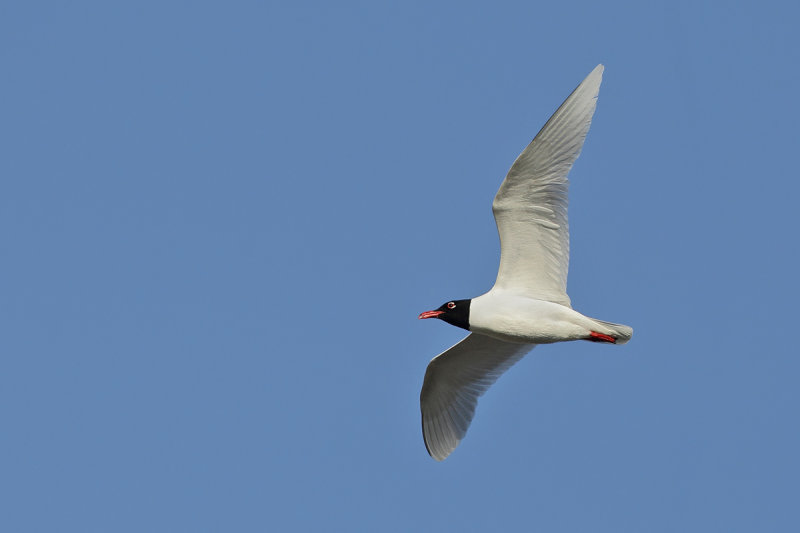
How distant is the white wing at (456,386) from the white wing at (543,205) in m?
2.05

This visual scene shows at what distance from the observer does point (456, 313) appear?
62.9 ft

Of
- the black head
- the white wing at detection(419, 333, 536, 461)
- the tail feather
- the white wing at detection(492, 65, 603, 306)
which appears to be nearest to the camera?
the white wing at detection(492, 65, 603, 306)

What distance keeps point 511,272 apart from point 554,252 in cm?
69

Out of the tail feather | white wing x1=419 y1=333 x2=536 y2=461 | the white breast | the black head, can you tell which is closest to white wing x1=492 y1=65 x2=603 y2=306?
the white breast

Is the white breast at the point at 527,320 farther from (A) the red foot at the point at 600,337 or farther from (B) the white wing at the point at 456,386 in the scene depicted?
(B) the white wing at the point at 456,386

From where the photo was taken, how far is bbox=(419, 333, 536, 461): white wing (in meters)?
21.0

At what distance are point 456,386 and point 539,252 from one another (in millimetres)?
3284

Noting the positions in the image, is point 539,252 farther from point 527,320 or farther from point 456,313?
point 456,313

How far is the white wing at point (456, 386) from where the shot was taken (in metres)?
21.0

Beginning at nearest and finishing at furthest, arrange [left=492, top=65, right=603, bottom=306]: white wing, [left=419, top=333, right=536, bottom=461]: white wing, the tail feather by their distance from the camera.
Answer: [left=492, top=65, right=603, bottom=306]: white wing < the tail feather < [left=419, top=333, right=536, bottom=461]: white wing

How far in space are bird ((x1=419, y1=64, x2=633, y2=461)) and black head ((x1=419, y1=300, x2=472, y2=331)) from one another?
14mm

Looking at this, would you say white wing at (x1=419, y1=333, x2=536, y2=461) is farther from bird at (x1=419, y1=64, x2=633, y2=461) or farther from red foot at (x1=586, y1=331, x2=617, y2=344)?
red foot at (x1=586, y1=331, x2=617, y2=344)

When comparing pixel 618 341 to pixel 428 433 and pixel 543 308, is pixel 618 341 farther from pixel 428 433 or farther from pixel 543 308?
pixel 428 433

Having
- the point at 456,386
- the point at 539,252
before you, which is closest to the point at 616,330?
A: the point at 539,252
